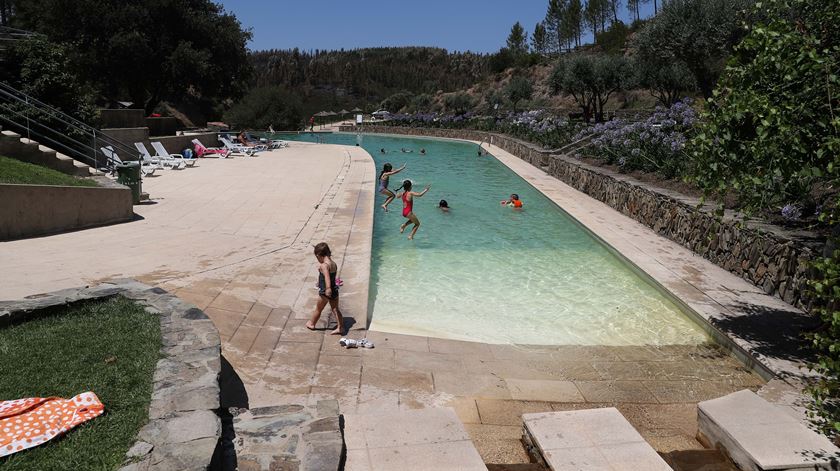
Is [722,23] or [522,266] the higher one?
[722,23]

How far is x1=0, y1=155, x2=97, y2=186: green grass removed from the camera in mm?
10195

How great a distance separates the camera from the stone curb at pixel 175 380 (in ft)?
10.7

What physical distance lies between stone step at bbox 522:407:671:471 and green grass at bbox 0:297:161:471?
2.65 m

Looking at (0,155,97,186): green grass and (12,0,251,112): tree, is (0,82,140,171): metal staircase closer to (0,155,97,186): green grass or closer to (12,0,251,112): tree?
(0,155,97,186): green grass

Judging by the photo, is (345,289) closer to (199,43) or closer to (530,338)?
(530,338)

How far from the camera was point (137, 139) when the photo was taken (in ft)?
70.0

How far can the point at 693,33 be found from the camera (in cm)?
2209

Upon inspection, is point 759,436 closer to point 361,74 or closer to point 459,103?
point 459,103

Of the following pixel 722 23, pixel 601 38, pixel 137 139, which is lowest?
pixel 137 139

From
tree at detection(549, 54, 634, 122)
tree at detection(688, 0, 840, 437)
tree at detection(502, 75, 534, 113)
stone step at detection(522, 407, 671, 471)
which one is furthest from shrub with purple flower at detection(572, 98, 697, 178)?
tree at detection(502, 75, 534, 113)

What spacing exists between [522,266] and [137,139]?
645 inches

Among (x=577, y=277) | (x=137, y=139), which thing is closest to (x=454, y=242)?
(x=577, y=277)

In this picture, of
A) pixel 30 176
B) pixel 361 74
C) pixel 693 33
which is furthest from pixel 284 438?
pixel 361 74

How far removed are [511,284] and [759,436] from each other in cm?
586
